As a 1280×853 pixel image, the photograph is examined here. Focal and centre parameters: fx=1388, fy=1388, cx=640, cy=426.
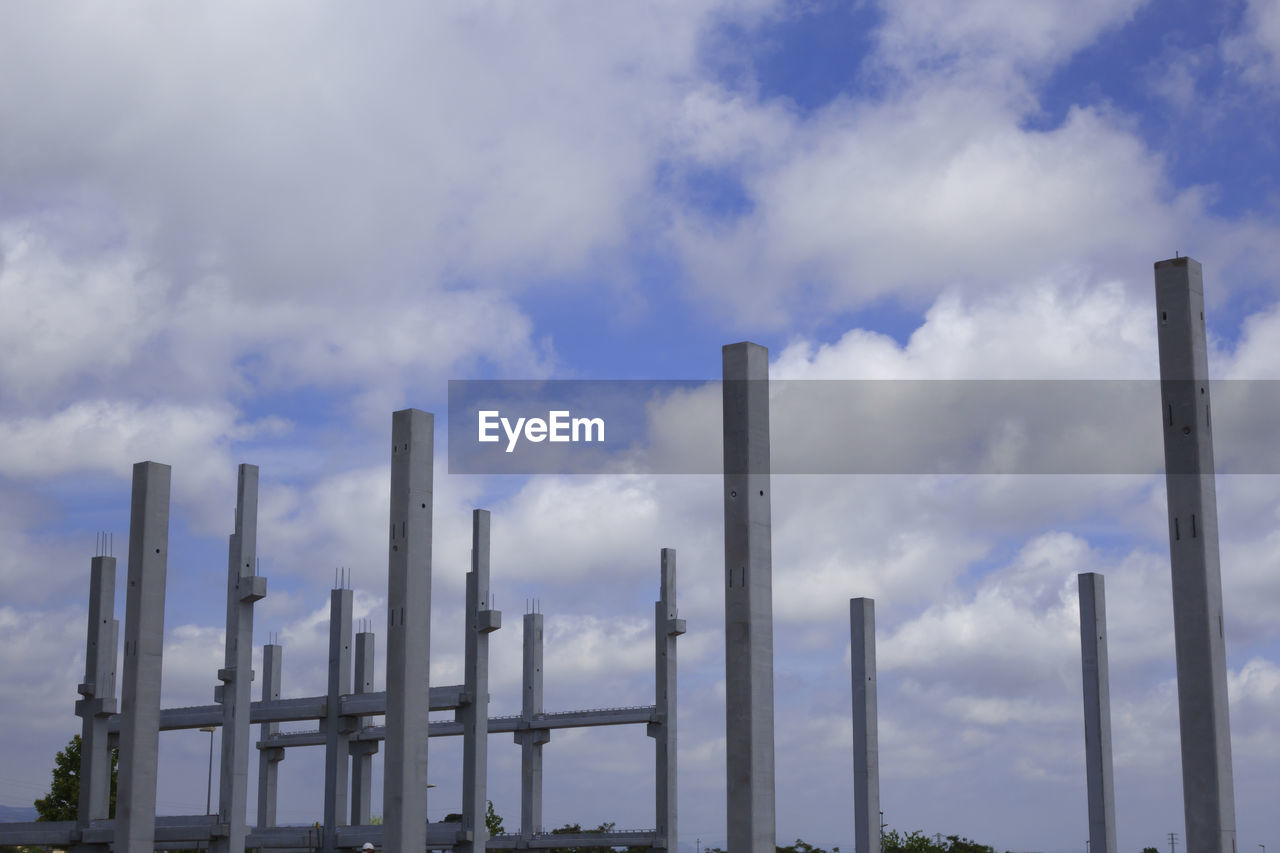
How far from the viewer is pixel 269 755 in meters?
40.0

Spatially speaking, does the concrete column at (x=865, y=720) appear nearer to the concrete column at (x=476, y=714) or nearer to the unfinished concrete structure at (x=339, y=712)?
the unfinished concrete structure at (x=339, y=712)

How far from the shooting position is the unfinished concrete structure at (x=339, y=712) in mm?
19875

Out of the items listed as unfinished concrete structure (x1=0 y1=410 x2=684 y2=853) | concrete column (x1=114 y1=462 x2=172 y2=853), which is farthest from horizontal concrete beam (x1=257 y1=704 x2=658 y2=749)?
concrete column (x1=114 y1=462 x2=172 y2=853)

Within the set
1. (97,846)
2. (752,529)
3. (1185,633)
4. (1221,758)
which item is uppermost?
(752,529)

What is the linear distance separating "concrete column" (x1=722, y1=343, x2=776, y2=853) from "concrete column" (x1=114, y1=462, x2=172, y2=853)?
10776 mm

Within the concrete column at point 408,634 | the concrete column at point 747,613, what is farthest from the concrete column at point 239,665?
the concrete column at point 747,613

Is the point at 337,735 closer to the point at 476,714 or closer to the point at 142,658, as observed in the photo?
the point at 476,714

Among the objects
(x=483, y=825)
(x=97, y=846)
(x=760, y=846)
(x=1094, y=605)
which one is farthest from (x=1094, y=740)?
(x=97, y=846)

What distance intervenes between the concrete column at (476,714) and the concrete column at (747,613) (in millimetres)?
13010

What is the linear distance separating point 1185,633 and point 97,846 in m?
21.1

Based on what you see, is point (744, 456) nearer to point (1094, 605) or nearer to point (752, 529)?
point (752, 529)

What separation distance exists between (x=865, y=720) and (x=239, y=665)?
13512 mm

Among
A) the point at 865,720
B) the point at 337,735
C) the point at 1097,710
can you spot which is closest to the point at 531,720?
the point at 337,735

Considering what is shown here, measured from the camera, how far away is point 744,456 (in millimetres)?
17312
